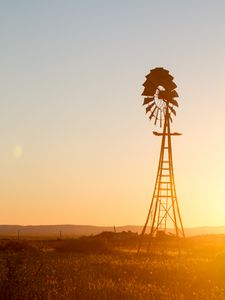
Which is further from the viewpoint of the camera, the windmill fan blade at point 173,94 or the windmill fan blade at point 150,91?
the windmill fan blade at point 150,91

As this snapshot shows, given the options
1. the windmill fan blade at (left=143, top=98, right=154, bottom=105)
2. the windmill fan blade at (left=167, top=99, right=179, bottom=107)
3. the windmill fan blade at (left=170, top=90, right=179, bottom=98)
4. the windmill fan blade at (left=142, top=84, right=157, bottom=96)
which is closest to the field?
the windmill fan blade at (left=167, top=99, right=179, bottom=107)

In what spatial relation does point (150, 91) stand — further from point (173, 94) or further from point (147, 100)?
point (173, 94)

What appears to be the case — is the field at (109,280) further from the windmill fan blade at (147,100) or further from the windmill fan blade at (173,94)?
the windmill fan blade at (147,100)

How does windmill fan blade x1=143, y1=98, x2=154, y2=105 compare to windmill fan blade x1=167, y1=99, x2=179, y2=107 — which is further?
windmill fan blade x1=143, y1=98, x2=154, y2=105

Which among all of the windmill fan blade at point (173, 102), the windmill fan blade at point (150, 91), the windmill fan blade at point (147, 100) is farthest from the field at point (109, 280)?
the windmill fan blade at point (150, 91)

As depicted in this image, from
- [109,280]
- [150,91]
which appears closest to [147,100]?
[150,91]

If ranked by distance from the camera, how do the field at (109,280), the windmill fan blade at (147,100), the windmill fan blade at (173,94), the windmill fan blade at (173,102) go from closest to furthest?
the field at (109,280) → the windmill fan blade at (173,102) → the windmill fan blade at (173,94) → the windmill fan blade at (147,100)

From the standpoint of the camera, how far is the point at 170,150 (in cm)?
4291

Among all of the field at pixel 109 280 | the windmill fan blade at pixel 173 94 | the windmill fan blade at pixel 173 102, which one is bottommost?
the field at pixel 109 280

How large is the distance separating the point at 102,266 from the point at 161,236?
115ft

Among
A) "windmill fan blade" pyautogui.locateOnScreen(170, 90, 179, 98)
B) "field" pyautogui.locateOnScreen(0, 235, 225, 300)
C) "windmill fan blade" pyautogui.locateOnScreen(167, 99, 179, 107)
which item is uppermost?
"windmill fan blade" pyautogui.locateOnScreen(170, 90, 179, 98)

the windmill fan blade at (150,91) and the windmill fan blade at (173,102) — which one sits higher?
the windmill fan blade at (150,91)

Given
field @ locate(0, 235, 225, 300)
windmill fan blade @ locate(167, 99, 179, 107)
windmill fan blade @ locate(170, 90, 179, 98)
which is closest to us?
field @ locate(0, 235, 225, 300)

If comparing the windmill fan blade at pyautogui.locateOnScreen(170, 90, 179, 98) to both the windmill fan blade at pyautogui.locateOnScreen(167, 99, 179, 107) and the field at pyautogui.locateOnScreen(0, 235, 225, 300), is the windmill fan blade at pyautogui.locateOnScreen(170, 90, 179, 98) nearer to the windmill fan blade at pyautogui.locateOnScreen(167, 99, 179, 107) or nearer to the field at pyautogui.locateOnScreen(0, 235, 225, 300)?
the windmill fan blade at pyautogui.locateOnScreen(167, 99, 179, 107)
